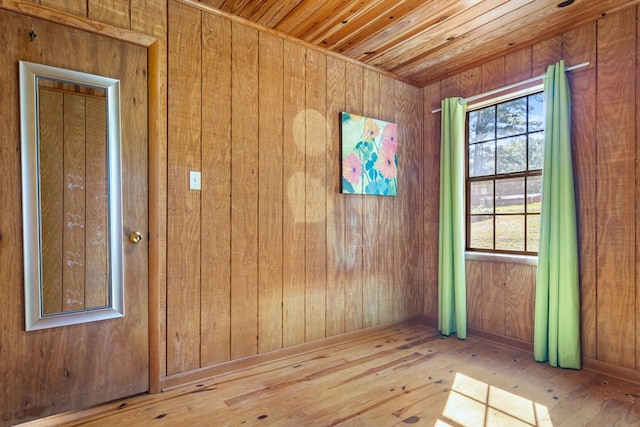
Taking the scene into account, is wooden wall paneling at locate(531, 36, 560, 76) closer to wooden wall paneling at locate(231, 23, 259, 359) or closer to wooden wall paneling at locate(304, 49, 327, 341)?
wooden wall paneling at locate(304, 49, 327, 341)

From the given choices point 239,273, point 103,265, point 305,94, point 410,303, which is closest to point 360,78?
point 305,94

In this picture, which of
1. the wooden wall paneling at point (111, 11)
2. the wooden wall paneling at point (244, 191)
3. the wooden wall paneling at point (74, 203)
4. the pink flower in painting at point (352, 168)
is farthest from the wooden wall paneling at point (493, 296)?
the wooden wall paneling at point (111, 11)

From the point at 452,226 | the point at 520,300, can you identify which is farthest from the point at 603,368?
the point at 452,226

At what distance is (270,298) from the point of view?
2.61 m

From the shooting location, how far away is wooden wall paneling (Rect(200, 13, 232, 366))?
91.5 inches

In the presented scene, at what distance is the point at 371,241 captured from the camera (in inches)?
127

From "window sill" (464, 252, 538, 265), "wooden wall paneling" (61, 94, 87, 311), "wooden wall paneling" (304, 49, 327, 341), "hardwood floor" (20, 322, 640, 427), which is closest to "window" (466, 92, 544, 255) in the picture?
"window sill" (464, 252, 538, 265)

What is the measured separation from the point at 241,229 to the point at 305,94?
1197 millimetres

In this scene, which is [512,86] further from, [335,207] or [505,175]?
[335,207]

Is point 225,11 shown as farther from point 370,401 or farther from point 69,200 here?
point 370,401

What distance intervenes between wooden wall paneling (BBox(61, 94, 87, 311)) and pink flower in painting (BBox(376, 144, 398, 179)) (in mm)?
2267

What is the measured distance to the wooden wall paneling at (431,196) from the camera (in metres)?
3.47

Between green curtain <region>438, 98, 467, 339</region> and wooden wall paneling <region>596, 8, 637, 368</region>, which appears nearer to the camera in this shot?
wooden wall paneling <region>596, 8, 637, 368</region>

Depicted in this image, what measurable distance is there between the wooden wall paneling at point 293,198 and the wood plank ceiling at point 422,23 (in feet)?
0.89
